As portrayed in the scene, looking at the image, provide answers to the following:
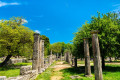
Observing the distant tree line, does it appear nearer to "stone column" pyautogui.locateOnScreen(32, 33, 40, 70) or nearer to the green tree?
"stone column" pyautogui.locateOnScreen(32, 33, 40, 70)

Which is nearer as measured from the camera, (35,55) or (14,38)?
(35,55)

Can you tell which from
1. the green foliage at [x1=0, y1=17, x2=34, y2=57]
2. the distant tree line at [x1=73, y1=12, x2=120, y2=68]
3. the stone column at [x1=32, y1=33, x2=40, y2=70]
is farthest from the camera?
the green foliage at [x1=0, y1=17, x2=34, y2=57]

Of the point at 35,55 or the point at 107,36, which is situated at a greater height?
the point at 107,36

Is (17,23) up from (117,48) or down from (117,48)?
up

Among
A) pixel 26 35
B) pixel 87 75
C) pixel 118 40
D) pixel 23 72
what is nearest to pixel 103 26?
pixel 118 40

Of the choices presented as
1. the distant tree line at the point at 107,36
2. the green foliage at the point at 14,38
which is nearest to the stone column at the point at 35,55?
the distant tree line at the point at 107,36

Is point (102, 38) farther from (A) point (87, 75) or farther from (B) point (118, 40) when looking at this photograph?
(A) point (87, 75)

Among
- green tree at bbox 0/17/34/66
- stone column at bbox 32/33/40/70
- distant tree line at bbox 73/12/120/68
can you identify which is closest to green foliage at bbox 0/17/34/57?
green tree at bbox 0/17/34/66

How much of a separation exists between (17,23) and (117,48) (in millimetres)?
18282

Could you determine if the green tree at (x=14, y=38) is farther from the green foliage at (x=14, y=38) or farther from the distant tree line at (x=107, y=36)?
the distant tree line at (x=107, y=36)

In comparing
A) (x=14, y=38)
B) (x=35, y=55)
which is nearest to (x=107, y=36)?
(x=35, y=55)

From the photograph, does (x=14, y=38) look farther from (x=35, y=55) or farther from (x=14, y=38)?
(x=35, y=55)

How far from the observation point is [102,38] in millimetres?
12820

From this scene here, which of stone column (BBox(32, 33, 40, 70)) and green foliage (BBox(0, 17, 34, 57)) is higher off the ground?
green foliage (BBox(0, 17, 34, 57))
